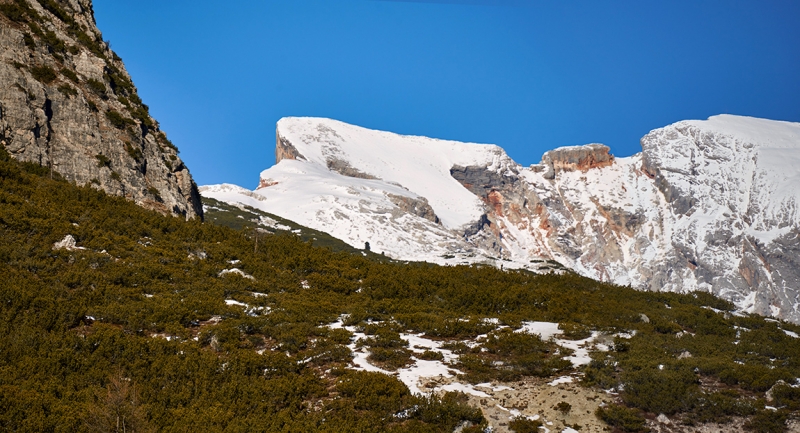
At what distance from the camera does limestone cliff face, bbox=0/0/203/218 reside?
27797 millimetres

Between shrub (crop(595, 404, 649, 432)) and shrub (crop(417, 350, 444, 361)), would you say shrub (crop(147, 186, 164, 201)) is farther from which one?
shrub (crop(595, 404, 649, 432))

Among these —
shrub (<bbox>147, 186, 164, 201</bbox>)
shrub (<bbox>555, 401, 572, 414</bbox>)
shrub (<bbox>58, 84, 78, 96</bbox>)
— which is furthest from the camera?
shrub (<bbox>147, 186, 164, 201</bbox>)

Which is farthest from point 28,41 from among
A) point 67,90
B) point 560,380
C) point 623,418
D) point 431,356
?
point 623,418

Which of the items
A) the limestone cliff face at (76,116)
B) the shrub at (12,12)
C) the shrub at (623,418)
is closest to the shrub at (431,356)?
the shrub at (623,418)

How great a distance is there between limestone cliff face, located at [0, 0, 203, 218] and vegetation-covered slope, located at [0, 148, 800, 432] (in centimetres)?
236

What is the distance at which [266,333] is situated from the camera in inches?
641

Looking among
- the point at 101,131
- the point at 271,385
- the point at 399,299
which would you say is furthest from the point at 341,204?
the point at 271,385

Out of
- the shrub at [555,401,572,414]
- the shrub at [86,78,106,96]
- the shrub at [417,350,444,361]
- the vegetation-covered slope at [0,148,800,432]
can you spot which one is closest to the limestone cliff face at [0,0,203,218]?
the shrub at [86,78,106,96]

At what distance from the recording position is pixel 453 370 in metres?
14.5

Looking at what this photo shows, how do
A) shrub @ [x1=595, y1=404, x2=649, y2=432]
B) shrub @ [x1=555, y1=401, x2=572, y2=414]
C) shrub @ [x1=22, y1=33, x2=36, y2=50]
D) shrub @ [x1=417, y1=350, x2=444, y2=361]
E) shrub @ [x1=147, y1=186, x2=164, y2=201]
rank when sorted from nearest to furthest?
shrub @ [x1=595, y1=404, x2=649, y2=432]
shrub @ [x1=555, y1=401, x2=572, y2=414]
shrub @ [x1=417, y1=350, x2=444, y2=361]
shrub @ [x1=22, y1=33, x2=36, y2=50]
shrub @ [x1=147, y1=186, x2=164, y2=201]

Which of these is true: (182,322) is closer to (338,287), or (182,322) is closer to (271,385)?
(271,385)

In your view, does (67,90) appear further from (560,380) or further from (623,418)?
(623,418)

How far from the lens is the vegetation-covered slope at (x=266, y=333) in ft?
37.7

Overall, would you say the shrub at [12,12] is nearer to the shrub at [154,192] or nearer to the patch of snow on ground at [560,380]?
the shrub at [154,192]
